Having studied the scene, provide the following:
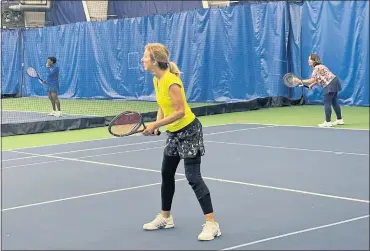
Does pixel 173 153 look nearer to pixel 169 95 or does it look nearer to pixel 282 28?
pixel 169 95

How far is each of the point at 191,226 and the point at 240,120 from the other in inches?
319

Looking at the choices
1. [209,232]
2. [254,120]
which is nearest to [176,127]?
[209,232]

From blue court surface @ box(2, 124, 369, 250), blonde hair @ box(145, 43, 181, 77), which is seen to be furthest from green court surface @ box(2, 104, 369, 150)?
blonde hair @ box(145, 43, 181, 77)

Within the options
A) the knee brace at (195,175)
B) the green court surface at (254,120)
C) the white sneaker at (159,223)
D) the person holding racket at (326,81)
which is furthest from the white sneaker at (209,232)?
the person holding racket at (326,81)

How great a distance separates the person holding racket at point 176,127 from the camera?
439 centimetres

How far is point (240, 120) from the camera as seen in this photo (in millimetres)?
12859

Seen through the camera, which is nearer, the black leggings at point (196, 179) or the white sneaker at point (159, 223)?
the black leggings at point (196, 179)

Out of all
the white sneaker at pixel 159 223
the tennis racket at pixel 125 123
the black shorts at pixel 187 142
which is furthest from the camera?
the white sneaker at pixel 159 223

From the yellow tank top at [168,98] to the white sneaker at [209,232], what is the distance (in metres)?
0.64

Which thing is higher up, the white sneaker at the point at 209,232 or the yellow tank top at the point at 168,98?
the yellow tank top at the point at 168,98

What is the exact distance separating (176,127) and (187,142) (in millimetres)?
118

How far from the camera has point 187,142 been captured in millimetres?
4488

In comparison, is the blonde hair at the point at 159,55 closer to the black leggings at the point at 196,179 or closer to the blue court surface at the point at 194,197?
the black leggings at the point at 196,179

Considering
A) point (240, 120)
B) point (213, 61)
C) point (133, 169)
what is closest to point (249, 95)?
point (213, 61)
